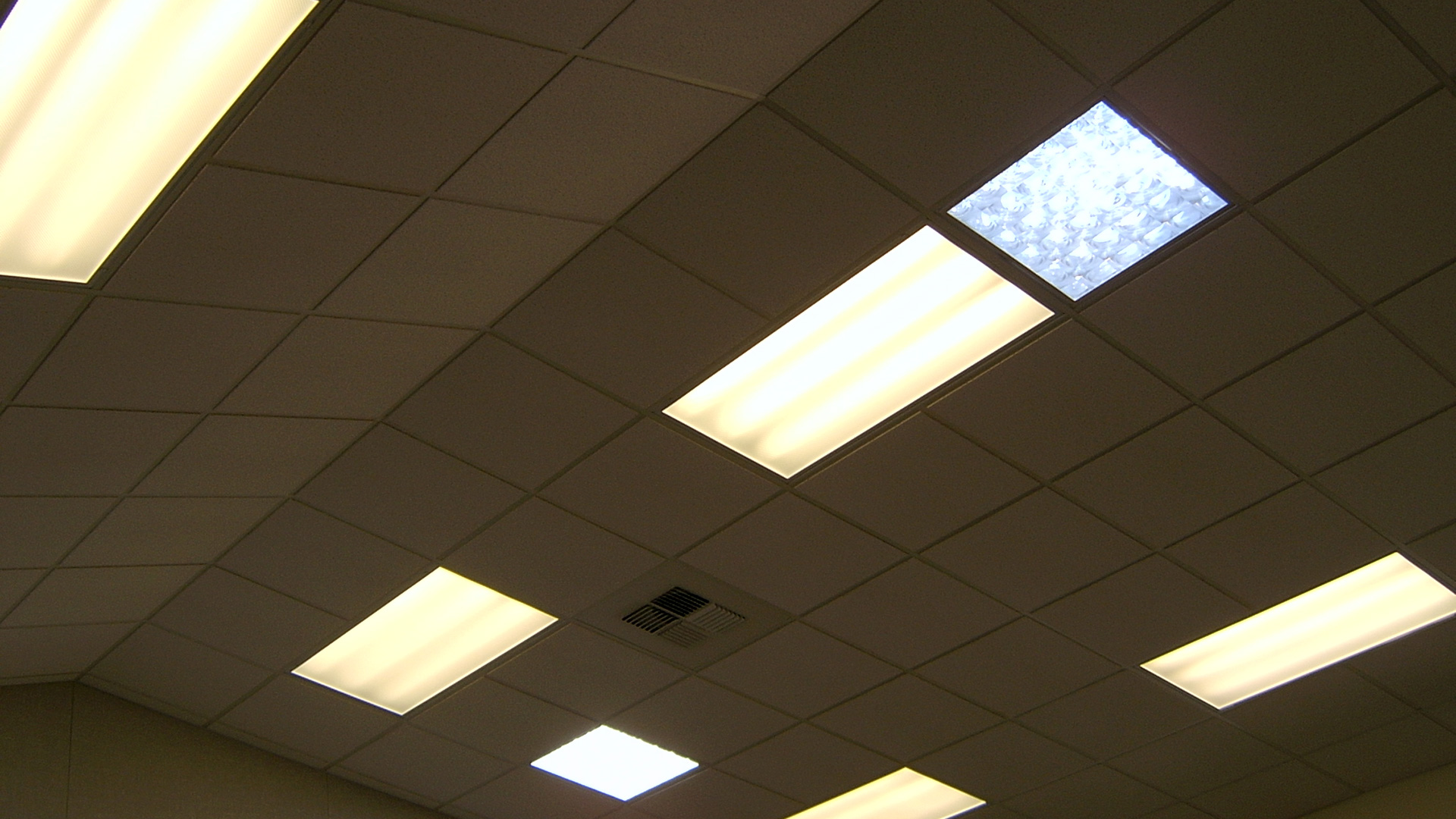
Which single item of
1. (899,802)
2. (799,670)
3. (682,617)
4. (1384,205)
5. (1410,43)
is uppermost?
(1410,43)

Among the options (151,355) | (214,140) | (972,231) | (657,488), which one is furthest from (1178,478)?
(151,355)

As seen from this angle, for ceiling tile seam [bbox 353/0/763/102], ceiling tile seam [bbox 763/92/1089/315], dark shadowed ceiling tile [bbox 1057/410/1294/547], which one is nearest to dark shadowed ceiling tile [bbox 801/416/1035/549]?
dark shadowed ceiling tile [bbox 1057/410/1294/547]

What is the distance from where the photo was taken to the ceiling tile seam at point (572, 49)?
242cm

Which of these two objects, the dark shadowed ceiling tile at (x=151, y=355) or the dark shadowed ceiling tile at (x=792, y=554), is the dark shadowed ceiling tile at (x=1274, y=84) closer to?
the dark shadowed ceiling tile at (x=792, y=554)

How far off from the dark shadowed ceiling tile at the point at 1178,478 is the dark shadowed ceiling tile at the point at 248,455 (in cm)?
225

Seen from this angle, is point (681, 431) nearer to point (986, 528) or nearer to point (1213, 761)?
point (986, 528)

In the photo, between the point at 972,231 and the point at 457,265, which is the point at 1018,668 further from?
the point at 457,265

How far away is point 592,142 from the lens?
2.81m

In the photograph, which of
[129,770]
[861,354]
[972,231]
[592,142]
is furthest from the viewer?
[129,770]

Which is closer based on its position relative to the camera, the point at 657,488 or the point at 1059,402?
the point at 1059,402

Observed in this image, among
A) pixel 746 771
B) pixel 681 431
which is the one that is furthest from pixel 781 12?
pixel 746 771

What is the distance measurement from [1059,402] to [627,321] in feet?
4.17

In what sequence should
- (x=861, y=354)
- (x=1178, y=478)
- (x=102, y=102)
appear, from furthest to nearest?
(x=1178, y=478) < (x=861, y=354) < (x=102, y=102)

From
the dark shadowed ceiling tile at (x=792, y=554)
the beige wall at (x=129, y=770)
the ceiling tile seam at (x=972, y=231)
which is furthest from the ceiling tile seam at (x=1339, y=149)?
the beige wall at (x=129, y=770)
